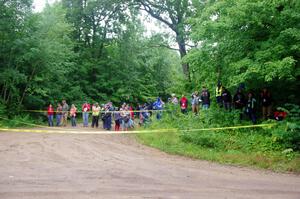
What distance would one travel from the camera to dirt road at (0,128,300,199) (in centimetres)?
751

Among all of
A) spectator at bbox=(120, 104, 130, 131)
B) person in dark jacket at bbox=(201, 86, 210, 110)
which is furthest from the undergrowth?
spectator at bbox=(120, 104, 130, 131)

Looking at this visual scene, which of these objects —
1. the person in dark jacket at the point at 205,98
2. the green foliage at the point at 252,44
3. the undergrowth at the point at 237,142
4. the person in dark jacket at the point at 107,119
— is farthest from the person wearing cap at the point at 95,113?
the green foliage at the point at 252,44

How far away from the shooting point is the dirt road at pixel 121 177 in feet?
24.6

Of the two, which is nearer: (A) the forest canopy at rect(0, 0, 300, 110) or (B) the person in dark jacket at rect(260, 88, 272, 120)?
(A) the forest canopy at rect(0, 0, 300, 110)

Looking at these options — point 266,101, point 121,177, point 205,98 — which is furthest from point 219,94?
point 121,177

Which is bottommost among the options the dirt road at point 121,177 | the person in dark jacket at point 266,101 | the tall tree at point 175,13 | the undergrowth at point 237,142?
the dirt road at point 121,177

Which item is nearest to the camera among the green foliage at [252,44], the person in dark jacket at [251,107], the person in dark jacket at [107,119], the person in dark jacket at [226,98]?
the green foliage at [252,44]

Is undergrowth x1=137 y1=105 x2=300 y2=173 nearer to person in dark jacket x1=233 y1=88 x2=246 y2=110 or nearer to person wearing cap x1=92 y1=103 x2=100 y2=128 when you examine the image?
person in dark jacket x1=233 y1=88 x2=246 y2=110

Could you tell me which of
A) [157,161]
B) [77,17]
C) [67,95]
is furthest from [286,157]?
[77,17]

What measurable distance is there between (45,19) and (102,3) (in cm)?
615

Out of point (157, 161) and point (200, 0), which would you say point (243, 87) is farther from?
point (200, 0)

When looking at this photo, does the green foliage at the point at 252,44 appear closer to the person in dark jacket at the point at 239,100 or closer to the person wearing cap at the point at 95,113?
the person in dark jacket at the point at 239,100

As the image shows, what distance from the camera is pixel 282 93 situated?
50.5ft

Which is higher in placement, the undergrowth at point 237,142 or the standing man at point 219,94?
the standing man at point 219,94
